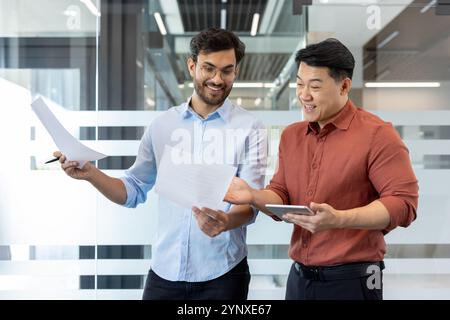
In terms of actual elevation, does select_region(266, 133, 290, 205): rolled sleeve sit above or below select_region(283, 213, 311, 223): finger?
above

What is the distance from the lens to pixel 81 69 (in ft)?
7.03

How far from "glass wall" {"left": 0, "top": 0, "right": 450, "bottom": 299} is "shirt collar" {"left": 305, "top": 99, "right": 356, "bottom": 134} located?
2.57ft

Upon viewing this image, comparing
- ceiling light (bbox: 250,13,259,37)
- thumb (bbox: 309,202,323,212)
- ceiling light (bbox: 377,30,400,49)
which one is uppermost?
ceiling light (bbox: 250,13,259,37)

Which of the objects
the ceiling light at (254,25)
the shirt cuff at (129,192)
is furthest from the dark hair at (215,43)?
the ceiling light at (254,25)

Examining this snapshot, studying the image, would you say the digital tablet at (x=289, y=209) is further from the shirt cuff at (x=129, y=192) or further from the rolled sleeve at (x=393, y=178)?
the shirt cuff at (x=129, y=192)

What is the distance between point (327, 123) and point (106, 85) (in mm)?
1156

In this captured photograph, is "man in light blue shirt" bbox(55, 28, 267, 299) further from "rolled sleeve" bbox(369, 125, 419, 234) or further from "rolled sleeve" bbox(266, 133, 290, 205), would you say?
"rolled sleeve" bbox(369, 125, 419, 234)

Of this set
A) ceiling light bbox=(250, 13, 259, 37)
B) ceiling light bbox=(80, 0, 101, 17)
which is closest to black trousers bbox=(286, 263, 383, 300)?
ceiling light bbox=(250, 13, 259, 37)

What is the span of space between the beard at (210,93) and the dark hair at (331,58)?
0.23 metres

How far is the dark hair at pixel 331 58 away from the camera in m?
1.15

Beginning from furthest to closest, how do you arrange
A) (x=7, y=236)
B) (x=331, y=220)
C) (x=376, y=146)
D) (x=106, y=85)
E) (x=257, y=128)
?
1. (x=106, y=85)
2. (x=7, y=236)
3. (x=257, y=128)
4. (x=376, y=146)
5. (x=331, y=220)

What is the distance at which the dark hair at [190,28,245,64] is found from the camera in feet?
4.39
